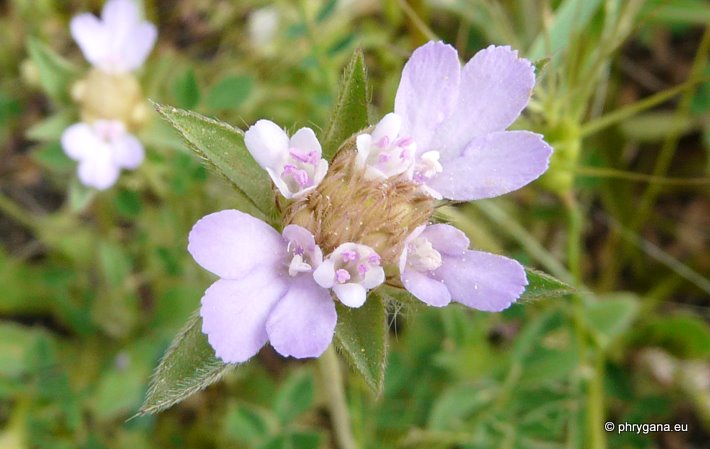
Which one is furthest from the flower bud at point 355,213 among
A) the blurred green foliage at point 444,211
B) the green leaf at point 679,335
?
the green leaf at point 679,335

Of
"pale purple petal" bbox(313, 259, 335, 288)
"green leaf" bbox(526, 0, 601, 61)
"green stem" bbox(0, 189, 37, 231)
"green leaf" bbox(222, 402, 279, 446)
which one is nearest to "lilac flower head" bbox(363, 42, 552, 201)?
"pale purple petal" bbox(313, 259, 335, 288)

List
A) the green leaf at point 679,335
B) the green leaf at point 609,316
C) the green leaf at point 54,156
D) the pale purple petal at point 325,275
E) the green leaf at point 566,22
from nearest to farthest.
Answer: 1. the pale purple petal at point 325,275
2. the green leaf at point 566,22
3. the green leaf at point 54,156
4. the green leaf at point 609,316
5. the green leaf at point 679,335

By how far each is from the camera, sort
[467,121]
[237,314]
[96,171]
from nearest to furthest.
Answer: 1. [237,314]
2. [467,121]
3. [96,171]

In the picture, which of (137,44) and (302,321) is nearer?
(302,321)

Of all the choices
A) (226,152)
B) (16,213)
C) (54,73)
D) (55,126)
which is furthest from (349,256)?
(16,213)

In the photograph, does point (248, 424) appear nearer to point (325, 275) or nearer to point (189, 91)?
point (189, 91)

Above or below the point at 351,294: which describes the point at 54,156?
below

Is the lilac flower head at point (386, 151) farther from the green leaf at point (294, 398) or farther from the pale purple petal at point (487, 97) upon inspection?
the green leaf at point (294, 398)
